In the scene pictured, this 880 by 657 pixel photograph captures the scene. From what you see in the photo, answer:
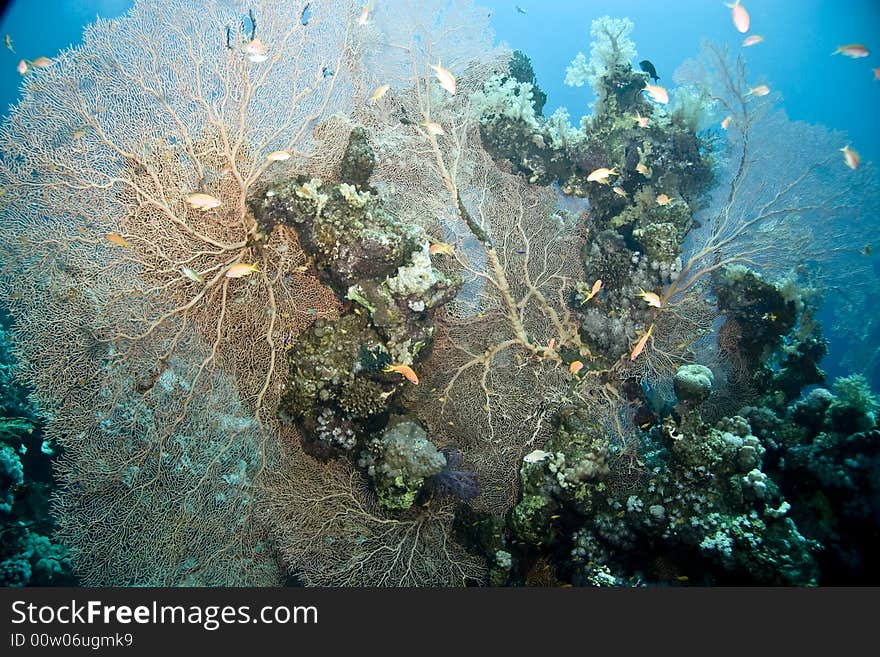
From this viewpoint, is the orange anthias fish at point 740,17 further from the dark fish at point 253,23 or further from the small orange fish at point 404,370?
the small orange fish at point 404,370

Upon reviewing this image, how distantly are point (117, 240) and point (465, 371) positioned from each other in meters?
3.81

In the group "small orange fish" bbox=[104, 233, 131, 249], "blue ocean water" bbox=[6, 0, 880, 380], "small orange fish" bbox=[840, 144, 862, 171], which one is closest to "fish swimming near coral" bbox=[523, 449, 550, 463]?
"small orange fish" bbox=[104, 233, 131, 249]

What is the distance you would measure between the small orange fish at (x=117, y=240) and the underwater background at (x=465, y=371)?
4 cm

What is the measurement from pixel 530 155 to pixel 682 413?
4.44 m

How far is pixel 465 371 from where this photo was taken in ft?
16.6

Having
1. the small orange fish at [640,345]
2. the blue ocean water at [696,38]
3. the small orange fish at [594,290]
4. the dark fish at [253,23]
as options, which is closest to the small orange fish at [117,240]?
the dark fish at [253,23]

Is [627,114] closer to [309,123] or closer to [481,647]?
[309,123]

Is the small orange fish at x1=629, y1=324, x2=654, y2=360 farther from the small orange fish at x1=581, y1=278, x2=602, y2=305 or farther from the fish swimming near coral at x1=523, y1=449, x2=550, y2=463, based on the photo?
the fish swimming near coral at x1=523, y1=449, x2=550, y2=463

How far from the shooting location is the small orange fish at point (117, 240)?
3582 mm

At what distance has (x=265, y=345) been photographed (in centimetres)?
429

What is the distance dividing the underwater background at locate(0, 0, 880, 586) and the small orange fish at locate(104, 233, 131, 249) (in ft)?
0.14

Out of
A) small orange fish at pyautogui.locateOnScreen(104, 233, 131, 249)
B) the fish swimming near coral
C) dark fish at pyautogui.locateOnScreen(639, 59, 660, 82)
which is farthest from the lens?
dark fish at pyautogui.locateOnScreen(639, 59, 660, 82)

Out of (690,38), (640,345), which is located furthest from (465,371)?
(690,38)

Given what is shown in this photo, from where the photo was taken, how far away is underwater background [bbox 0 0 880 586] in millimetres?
3871
